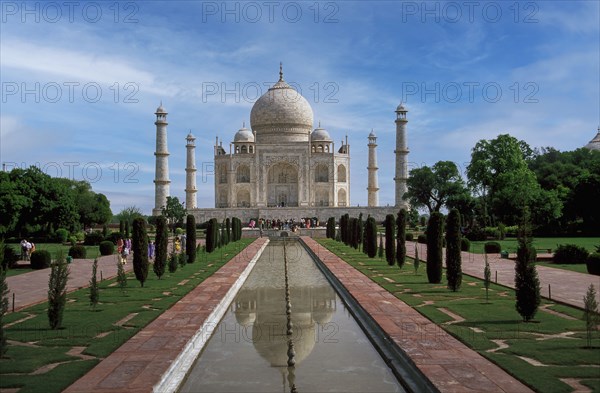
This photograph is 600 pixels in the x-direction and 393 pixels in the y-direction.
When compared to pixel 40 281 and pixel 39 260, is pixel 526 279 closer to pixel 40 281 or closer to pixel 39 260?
pixel 40 281

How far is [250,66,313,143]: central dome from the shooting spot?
47375mm

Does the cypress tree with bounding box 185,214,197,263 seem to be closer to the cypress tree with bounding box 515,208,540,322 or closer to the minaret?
the cypress tree with bounding box 515,208,540,322

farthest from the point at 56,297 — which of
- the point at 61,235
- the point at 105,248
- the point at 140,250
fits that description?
the point at 61,235

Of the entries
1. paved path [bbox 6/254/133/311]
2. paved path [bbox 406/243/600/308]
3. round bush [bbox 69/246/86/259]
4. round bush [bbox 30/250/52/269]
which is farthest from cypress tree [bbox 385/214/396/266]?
round bush [bbox 69/246/86/259]

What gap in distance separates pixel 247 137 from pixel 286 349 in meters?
41.9

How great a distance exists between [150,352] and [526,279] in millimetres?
4785

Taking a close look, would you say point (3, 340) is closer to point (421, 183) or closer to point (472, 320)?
point (472, 320)

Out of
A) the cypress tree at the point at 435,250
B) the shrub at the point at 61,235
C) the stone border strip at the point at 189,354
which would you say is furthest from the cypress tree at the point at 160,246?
the shrub at the point at 61,235

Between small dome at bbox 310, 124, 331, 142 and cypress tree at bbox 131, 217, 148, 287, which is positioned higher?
small dome at bbox 310, 124, 331, 142

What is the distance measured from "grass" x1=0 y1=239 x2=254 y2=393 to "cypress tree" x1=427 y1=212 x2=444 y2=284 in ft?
15.4

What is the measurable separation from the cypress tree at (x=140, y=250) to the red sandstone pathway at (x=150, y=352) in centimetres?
185

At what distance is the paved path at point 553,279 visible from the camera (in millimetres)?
10125

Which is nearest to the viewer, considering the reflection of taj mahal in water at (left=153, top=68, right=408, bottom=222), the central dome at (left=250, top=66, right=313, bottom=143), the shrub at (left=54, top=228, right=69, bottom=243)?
the shrub at (left=54, top=228, right=69, bottom=243)

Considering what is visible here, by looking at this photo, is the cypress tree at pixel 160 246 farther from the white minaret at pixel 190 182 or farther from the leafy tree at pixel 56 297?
the white minaret at pixel 190 182
